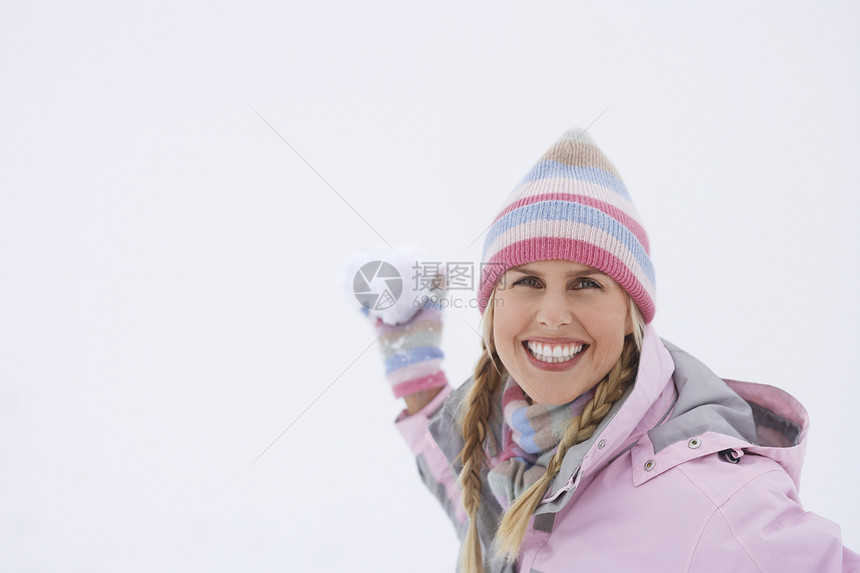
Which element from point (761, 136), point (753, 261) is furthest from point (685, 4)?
point (753, 261)

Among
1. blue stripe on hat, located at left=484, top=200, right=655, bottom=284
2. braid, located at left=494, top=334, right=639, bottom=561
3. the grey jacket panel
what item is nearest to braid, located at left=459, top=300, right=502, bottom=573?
braid, located at left=494, top=334, right=639, bottom=561

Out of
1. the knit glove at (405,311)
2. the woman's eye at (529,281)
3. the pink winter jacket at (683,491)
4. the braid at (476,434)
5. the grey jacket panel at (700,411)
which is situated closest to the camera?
the pink winter jacket at (683,491)

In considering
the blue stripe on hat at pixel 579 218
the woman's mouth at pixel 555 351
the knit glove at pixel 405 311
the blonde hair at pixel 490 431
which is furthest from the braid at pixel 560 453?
the knit glove at pixel 405 311

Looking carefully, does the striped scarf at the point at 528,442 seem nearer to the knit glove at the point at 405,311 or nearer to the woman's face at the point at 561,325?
the woman's face at the point at 561,325

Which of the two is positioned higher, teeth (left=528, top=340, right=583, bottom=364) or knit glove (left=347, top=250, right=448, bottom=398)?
knit glove (left=347, top=250, right=448, bottom=398)

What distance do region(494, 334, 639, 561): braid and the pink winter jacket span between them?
26mm

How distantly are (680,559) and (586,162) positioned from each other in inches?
35.0

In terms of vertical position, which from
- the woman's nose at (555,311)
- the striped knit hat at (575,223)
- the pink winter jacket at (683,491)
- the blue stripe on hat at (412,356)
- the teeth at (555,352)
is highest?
the striped knit hat at (575,223)

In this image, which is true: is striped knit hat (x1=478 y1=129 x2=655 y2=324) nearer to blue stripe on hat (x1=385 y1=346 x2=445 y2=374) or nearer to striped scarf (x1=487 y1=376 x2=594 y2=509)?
striped scarf (x1=487 y1=376 x2=594 y2=509)

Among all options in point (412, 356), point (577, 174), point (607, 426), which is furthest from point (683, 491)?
point (412, 356)

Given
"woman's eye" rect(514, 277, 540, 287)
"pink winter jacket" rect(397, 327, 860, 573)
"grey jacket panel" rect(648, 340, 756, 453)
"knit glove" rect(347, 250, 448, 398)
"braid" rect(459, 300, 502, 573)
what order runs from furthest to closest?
"knit glove" rect(347, 250, 448, 398)
"braid" rect(459, 300, 502, 573)
"woman's eye" rect(514, 277, 540, 287)
"grey jacket panel" rect(648, 340, 756, 453)
"pink winter jacket" rect(397, 327, 860, 573)

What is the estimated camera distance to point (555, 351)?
1344mm

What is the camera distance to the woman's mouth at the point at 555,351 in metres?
1.34

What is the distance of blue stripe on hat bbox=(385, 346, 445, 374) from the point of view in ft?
6.36
